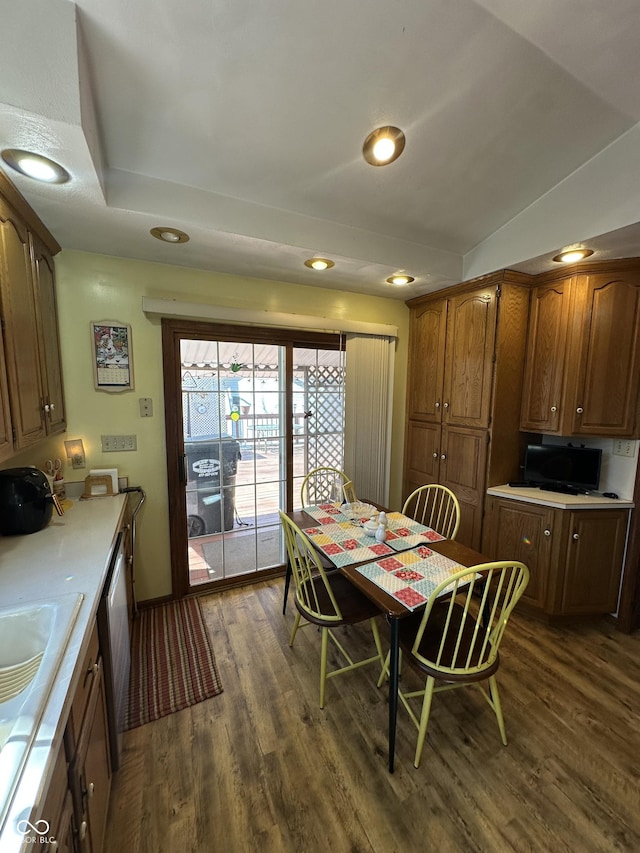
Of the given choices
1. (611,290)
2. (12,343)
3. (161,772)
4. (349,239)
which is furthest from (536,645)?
(12,343)

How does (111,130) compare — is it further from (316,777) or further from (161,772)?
(316,777)

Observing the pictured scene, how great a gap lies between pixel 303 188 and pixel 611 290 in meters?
1.93

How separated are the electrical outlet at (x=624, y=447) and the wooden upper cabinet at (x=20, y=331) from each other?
3.24m

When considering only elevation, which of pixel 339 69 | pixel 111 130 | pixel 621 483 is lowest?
pixel 621 483

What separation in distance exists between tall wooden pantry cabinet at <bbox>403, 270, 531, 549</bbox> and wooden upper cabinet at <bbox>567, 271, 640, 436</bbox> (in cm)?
34

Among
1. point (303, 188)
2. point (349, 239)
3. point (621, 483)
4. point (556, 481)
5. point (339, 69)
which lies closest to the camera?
point (339, 69)

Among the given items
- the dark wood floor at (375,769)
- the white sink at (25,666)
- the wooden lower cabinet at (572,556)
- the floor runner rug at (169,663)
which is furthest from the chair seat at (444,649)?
the white sink at (25,666)

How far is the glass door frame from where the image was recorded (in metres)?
2.27

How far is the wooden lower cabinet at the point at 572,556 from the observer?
216 centimetres

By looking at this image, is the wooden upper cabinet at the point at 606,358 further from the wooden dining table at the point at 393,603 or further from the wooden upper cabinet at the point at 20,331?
the wooden upper cabinet at the point at 20,331

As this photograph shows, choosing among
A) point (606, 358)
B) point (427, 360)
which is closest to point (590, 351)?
point (606, 358)

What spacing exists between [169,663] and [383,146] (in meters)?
2.87

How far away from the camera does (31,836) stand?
56 cm

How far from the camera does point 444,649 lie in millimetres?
1449
